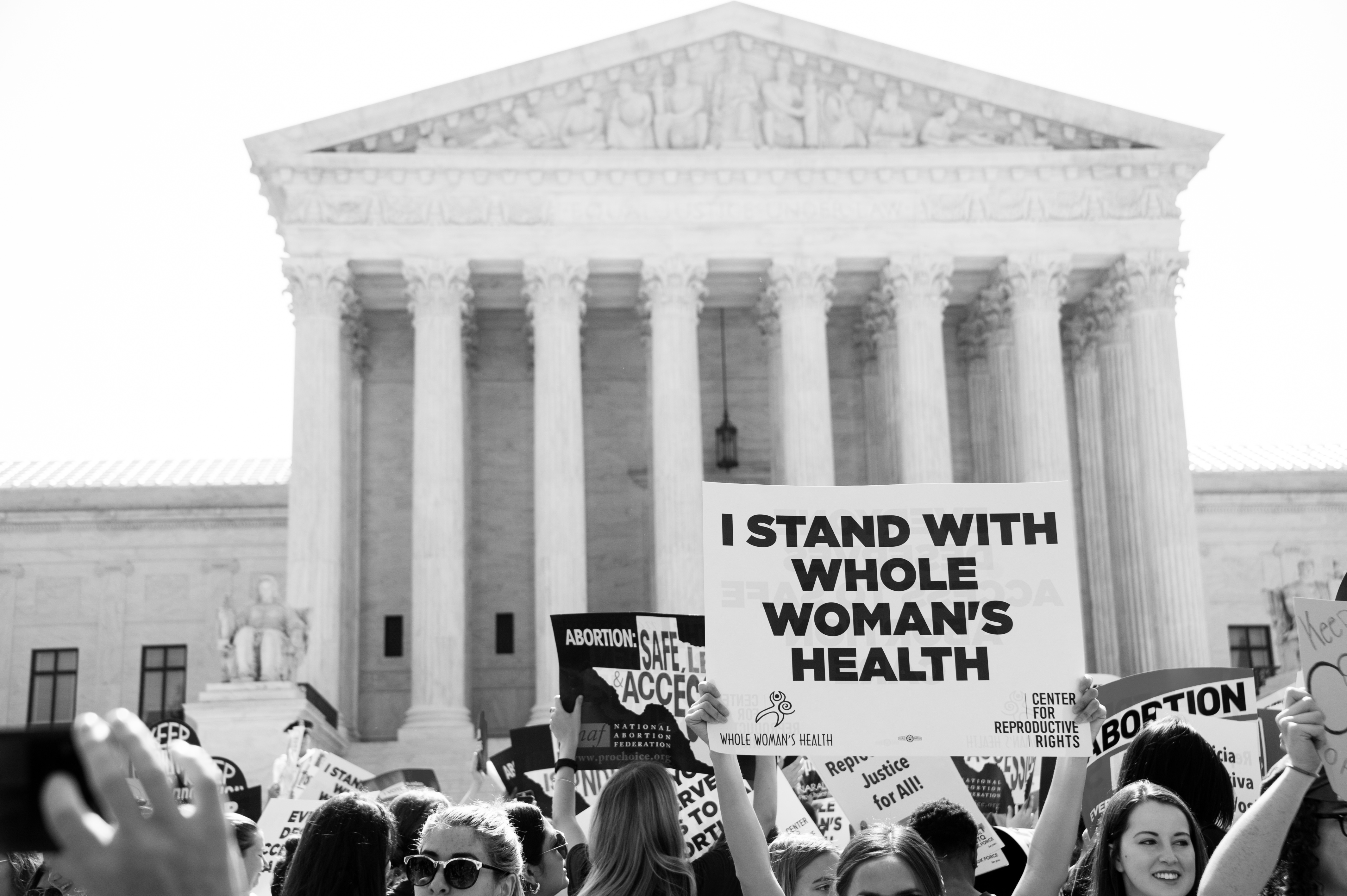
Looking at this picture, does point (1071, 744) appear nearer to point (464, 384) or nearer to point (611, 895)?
point (611, 895)

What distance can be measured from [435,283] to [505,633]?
1083cm

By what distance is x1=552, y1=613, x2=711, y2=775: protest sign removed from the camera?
11.8m

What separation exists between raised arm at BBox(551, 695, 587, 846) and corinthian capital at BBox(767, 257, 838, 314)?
34327 millimetres

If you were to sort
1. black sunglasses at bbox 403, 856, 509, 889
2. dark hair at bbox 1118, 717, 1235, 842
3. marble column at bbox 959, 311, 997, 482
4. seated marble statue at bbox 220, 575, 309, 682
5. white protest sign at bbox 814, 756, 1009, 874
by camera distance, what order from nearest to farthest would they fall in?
black sunglasses at bbox 403, 856, 509, 889
dark hair at bbox 1118, 717, 1235, 842
white protest sign at bbox 814, 756, 1009, 874
seated marble statue at bbox 220, 575, 309, 682
marble column at bbox 959, 311, 997, 482

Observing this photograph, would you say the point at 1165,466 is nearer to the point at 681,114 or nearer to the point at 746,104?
the point at 746,104

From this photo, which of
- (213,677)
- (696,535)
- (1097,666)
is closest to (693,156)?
(696,535)

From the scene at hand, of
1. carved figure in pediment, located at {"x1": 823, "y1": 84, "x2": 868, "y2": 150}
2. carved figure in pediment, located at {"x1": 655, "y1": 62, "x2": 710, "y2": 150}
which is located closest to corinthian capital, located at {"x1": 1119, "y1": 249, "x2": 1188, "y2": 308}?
carved figure in pediment, located at {"x1": 823, "y1": 84, "x2": 868, "y2": 150}

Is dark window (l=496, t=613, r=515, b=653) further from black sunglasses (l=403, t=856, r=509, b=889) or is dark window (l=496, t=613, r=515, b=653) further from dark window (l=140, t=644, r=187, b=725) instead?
black sunglasses (l=403, t=856, r=509, b=889)

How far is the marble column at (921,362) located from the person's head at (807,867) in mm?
36197

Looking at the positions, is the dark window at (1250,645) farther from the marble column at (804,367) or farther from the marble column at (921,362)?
the marble column at (804,367)

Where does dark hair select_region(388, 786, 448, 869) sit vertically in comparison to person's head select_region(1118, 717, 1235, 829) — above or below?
below

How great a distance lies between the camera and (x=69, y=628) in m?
55.1

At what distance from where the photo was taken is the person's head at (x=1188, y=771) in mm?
8266

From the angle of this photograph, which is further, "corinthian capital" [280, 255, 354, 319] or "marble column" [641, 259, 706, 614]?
"corinthian capital" [280, 255, 354, 319]
